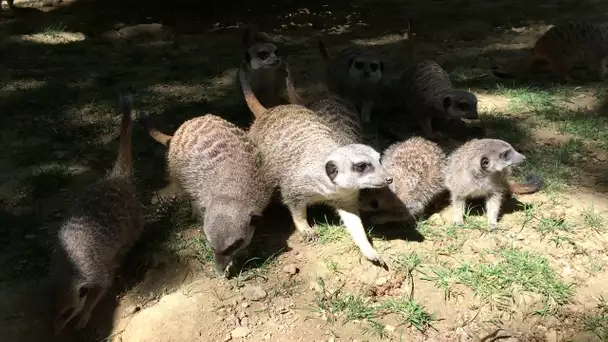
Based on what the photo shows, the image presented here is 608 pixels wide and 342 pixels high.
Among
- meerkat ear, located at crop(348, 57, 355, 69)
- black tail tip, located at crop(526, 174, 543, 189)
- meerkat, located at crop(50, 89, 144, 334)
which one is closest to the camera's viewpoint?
meerkat, located at crop(50, 89, 144, 334)

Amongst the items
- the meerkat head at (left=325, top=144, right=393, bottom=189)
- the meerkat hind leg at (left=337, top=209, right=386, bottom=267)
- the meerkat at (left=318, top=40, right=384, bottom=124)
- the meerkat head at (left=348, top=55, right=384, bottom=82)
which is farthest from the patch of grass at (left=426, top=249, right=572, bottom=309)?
the meerkat head at (left=348, top=55, right=384, bottom=82)

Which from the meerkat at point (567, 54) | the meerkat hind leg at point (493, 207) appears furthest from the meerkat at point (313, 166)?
the meerkat at point (567, 54)

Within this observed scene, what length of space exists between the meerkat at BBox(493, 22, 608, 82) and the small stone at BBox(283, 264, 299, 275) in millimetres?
3086

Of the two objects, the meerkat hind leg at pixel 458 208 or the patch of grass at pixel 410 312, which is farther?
the meerkat hind leg at pixel 458 208

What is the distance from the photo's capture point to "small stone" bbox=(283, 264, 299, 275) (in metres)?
2.76

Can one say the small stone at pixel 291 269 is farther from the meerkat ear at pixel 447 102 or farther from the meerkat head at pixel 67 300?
the meerkat ear at pixel 447 102

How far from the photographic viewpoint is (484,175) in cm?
302

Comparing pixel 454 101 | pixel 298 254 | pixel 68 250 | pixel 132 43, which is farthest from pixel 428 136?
pixel 132 43

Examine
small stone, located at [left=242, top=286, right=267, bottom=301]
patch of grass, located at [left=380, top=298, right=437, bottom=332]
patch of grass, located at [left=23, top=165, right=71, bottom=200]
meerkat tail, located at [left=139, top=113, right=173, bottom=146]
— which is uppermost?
meerkat tail, located at [left=139, top=113, right=173, bottom=146]

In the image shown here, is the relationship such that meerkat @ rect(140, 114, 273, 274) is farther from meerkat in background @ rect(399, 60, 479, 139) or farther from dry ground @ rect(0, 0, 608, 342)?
meerkat in background @ rect(399, 60, 479, 139)

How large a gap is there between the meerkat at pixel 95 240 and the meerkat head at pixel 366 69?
1955 mm

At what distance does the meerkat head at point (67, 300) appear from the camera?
244cm

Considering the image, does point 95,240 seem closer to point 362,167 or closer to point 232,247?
point 232,247

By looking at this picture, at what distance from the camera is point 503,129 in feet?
13.0
